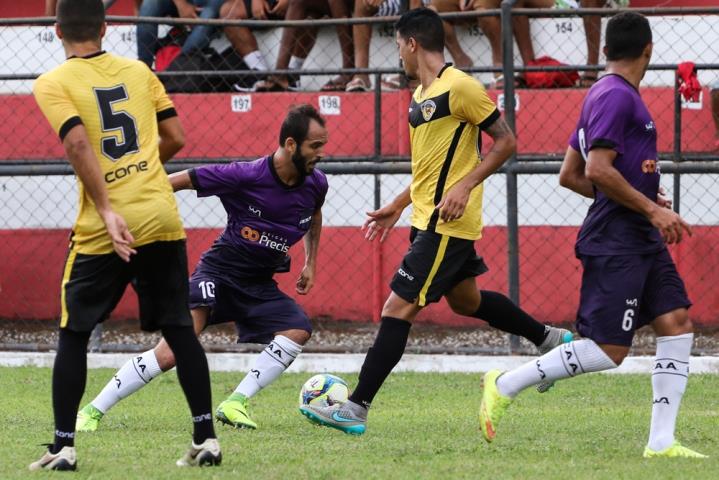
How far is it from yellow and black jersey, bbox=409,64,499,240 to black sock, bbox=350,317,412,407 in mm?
563

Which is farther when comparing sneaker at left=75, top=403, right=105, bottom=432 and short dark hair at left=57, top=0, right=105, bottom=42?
sneaker at left=75, top=403, right=105, bottom=432

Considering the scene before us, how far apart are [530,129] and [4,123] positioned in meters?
4.94

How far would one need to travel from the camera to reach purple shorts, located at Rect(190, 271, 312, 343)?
7418mm

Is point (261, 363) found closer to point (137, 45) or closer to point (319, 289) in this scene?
point (319, 289)

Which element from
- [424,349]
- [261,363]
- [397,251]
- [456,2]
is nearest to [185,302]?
[261,363]

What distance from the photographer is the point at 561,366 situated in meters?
5.95

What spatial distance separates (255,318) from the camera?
745 cm

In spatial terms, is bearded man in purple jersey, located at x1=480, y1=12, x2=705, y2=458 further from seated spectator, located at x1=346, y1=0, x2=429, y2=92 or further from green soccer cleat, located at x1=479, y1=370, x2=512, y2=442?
seated spectator, located at x1=346, y1=0, x2=429, y2=92

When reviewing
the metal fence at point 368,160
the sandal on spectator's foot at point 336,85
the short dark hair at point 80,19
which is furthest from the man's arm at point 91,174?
the sandal on spectator's foot at point 336,85

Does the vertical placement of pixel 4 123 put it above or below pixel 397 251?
above

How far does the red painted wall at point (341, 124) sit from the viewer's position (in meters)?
11.4

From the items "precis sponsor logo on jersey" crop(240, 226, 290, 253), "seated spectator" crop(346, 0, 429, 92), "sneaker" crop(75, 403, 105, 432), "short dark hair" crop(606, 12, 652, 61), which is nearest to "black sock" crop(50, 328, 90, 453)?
"sneaker" crop(75, 403, 105, 432)

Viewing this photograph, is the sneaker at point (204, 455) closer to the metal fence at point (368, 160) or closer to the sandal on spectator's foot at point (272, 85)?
the metal fence at point (368, 160)

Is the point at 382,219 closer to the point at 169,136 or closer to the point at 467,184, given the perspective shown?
the point at 467,184
